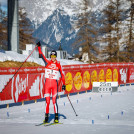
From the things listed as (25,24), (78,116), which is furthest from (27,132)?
(25,24)

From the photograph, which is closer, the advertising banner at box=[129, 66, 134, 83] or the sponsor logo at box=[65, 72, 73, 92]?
the sponsor logo at box=[65, 72, 73, 92]

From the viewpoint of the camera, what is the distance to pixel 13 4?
26422 mm

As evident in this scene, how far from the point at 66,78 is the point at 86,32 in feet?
102

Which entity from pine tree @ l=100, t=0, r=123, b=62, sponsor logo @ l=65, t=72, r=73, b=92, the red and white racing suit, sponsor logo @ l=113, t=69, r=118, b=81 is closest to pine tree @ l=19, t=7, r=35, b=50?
pine tree @ l=100, t=0, r=123, b=62

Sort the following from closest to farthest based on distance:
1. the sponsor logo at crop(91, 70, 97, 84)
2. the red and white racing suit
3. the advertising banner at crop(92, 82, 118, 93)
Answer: the red and white racing suit, the advertising banner at crop(92, 82, 118, 93), the sponsor logo at crop(91, 70, 97, 84)

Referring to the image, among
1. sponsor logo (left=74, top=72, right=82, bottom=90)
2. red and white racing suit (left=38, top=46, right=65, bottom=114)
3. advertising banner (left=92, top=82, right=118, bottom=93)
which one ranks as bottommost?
advertising banner (left=92, top=82, right=118, bottom=93)

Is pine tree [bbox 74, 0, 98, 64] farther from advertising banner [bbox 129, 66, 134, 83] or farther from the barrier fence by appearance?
the barrier fence

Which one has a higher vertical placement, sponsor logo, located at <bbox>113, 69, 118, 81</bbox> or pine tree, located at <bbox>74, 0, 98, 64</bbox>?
pine tree, located at <bbox>74, 0, 98, 64</bbox>

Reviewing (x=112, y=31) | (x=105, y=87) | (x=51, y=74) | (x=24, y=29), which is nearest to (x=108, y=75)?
(x=105, y=87)

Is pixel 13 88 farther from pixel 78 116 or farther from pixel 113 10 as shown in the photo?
pixel 113 10

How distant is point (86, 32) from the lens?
45.6 metres

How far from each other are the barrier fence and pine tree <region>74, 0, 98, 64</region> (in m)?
23.1

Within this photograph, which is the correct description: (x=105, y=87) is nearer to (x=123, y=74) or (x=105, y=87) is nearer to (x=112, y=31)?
(x=123, y=74)

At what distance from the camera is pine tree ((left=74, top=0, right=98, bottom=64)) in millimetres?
45438
